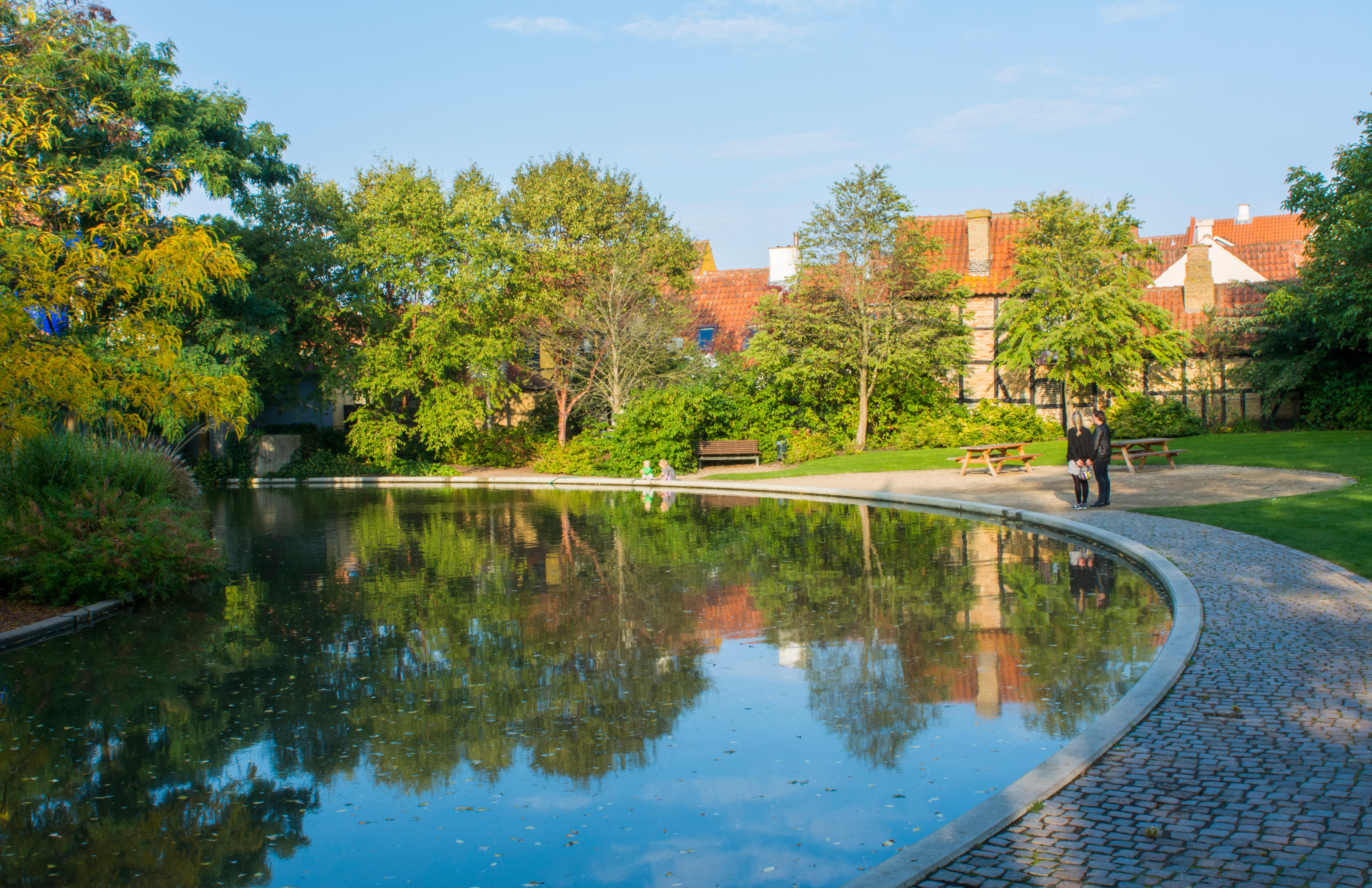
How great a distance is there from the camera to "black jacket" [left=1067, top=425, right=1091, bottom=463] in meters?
16.5

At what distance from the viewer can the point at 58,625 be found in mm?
10125

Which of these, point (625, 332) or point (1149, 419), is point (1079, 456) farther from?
point (625, 332)

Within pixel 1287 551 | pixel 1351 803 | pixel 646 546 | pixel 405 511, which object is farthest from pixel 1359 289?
pixel 1351 803

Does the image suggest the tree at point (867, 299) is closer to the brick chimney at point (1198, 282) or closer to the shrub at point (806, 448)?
the shrub at point (806, 448)

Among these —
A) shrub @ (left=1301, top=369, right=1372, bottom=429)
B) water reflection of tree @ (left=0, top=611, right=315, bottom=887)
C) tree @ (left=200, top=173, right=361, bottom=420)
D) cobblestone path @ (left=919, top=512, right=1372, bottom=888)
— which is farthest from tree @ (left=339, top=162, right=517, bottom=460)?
cobblestone path @ (left=919, top=512, right=1372, bottom=888)

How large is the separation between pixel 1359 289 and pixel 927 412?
512 inches

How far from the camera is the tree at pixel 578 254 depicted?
3494cm

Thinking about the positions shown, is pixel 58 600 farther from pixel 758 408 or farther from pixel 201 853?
pixel 758 408

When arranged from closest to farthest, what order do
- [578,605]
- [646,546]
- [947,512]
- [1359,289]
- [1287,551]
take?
[578,605] → [1287,551] → [646,546] → [947,512] → [1359,289]

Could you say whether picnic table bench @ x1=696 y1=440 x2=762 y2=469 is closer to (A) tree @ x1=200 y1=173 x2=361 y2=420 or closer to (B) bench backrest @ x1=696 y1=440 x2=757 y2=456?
(B) bench backrest @ x1=696 y1=440 x2=757 y2=456

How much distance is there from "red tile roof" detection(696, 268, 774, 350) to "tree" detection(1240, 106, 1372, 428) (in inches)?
757

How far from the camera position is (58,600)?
10773mm

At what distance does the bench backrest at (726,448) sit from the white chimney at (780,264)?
14873 millimetres

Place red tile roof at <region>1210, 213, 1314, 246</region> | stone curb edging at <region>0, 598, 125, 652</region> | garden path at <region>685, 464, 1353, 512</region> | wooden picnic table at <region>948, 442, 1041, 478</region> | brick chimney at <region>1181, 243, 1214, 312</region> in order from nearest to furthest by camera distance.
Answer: stone curb edging at <region>0, 598, 125, 652</region>, garden path at <region>685, 464, 1353, 512</region>, wooden picnic table at <region>948, 442, 1041, 478</region>, brick chimney at <region>1181, 243, 1214, 312</region>, red tile roof at <region>1210, 213, 1314, 246</region>
